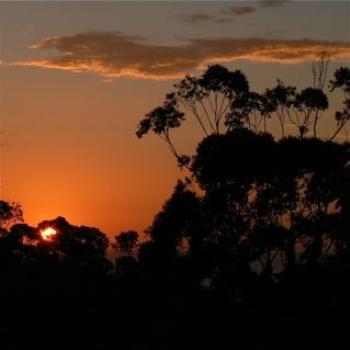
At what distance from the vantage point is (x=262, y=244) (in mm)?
53312

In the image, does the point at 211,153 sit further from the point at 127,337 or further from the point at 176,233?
the point at 127,337

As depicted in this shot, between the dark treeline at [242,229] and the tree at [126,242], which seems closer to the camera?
the dark treeline at [242,229]

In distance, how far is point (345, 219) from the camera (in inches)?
2071

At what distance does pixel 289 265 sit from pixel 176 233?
8565 mm

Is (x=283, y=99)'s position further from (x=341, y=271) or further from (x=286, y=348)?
(x=286, y=348)

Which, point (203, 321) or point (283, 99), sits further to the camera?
point (283, 99)

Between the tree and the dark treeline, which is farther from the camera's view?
the tree

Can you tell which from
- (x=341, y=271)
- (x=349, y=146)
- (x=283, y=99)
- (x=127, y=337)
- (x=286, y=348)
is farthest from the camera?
(x=283, y=99)

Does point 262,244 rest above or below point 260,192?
below

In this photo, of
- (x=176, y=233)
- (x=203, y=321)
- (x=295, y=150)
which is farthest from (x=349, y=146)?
(x=203, y=321)

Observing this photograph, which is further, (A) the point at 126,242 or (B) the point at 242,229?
(A) the point at 126,242

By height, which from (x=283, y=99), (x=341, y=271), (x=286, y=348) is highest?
(x=283, y=99)

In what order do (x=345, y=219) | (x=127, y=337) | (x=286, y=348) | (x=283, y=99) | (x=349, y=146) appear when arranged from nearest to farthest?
(x=286, y=348) → (x=127, y=337) → (x=345, y=219) → (x=349, y=146) → (x=283, y=99)

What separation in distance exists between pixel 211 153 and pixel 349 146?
32.8 feet
